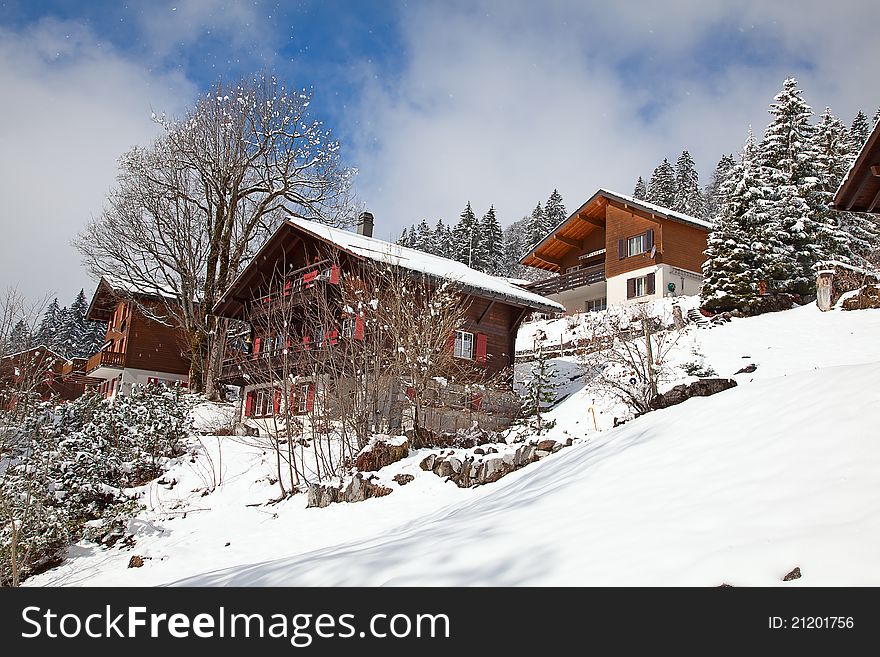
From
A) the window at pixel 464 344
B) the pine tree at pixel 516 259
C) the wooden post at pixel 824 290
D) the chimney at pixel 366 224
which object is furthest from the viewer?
the pine tree at pixel 516 259

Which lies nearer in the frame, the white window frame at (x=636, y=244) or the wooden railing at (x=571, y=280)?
the white window frame at (x=636, y=244)

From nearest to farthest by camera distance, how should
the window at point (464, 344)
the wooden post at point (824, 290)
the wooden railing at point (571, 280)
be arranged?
the wooden post at point (824, 290) < the window at point (464, 344) < the wooden railing at point (571, 280)

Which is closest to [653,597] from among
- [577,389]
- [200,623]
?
[200,623]

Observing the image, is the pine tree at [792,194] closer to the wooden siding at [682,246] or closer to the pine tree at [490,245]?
the wooden siding at [682,246]

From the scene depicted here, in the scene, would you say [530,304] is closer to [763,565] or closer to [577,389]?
[577,389]

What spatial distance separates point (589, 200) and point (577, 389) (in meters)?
17.8

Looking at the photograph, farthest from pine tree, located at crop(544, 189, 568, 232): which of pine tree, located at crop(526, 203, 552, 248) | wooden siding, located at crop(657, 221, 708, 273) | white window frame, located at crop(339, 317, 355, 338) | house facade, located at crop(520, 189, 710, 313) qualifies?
white window frame, located at crop(339, 317, 355, 338)

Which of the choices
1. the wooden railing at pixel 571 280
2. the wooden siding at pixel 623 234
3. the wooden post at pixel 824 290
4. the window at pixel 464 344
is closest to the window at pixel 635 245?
the wooden siding at pixel 623 234

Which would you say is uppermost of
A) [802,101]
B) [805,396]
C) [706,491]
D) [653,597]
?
[802,101]

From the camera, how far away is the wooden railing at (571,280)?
34.9 meters

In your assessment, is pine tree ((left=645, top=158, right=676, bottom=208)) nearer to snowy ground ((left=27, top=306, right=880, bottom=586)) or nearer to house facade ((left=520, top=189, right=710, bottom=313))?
house facade ((left=520, top=189, right=710, bottom=313))

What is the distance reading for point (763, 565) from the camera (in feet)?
11.3

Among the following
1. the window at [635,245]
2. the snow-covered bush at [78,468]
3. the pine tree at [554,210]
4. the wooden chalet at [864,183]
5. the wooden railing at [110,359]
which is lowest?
the snow-covered bush at [78,468]

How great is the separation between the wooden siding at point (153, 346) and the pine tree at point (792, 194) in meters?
28.4
